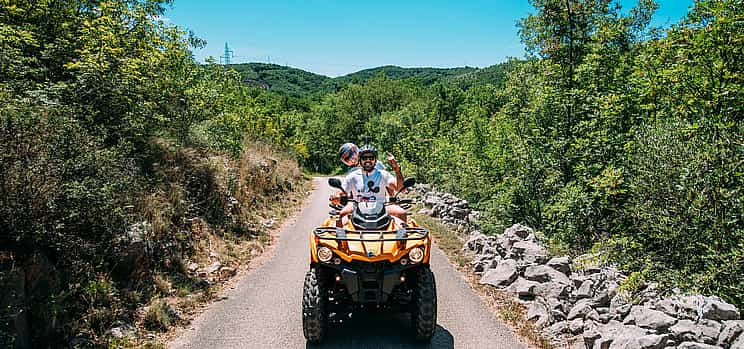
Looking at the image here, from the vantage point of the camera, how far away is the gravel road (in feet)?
18.3

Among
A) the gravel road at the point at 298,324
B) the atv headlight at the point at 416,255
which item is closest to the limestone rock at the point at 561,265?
the gravel road at the point at 298,324

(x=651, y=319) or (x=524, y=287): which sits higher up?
(x=651, y=319)

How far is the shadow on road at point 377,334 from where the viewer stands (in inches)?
215

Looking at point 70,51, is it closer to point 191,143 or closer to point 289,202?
point 191,143

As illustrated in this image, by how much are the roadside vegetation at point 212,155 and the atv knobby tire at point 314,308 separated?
2.17 m

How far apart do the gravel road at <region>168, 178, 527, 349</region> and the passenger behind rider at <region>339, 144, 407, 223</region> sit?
4.60ft

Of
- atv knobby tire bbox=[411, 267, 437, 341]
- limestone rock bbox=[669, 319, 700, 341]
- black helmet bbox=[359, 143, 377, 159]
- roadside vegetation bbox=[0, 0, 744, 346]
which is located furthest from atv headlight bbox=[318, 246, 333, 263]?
limestone rock bbox=[669, 319, 700, 341]

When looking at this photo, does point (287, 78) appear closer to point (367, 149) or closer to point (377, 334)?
point (367, 149)

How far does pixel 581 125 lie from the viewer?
10547 mm

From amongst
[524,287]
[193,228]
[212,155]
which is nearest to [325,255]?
[524,287]

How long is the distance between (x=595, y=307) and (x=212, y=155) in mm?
9915

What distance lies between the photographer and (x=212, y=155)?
41.6ft

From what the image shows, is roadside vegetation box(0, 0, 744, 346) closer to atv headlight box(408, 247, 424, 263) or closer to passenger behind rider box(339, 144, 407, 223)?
passenger behind rider box(339, 144, 407, 223)

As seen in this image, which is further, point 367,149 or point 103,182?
point 103,182
